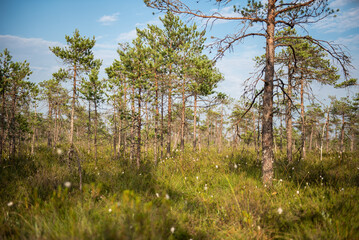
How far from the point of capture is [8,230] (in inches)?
97.0

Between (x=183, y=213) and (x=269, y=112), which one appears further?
(x=269, y=112)

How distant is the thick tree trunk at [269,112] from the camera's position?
164 inches

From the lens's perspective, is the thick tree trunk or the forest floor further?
the thick tree trunk

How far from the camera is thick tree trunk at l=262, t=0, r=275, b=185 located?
4.16 meters

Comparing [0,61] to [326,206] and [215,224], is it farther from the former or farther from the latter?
[326,206]

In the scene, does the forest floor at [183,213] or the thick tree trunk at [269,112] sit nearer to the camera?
the forest floor at [183,213]

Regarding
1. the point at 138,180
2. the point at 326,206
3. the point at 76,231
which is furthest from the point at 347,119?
the point at 76,231

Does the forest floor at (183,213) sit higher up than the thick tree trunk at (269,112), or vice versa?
the thick tree trunk at (269,112)

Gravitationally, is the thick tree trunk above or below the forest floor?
above

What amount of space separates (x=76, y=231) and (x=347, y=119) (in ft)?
128

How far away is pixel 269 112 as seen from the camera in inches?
166

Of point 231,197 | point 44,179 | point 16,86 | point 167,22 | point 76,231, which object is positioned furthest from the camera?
point 167,22

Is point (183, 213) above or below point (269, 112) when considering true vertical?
below

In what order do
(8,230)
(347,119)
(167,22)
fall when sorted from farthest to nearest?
(347,119)
(167,22)
(8,230)
